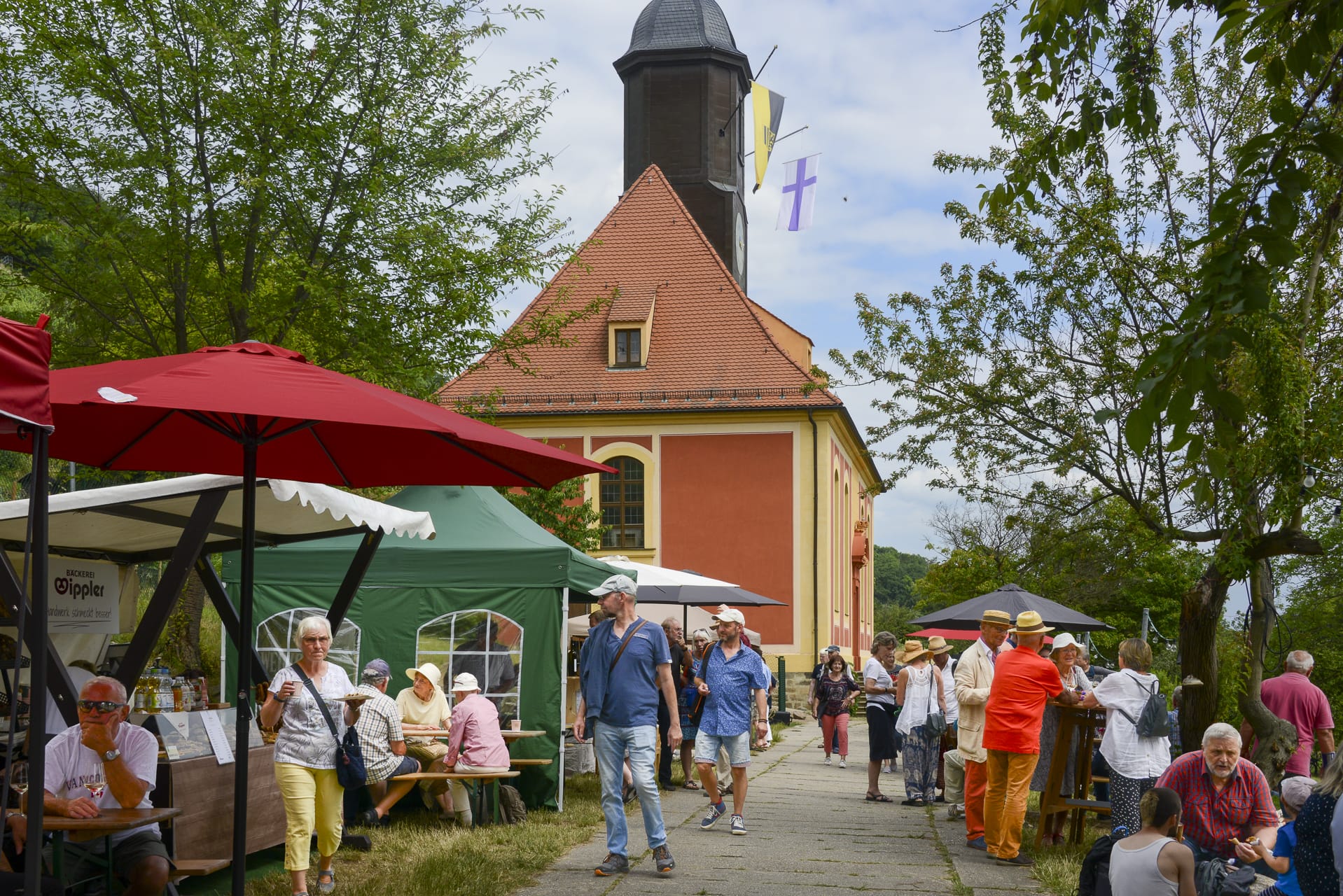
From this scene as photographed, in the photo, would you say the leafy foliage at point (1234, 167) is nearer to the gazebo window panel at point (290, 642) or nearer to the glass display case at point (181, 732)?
the glass display case at point (181, 732)

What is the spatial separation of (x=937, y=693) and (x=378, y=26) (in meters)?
10.1

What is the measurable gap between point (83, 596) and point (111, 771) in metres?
5.08

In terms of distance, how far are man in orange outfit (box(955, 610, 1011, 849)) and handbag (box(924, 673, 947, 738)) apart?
2.18 meters

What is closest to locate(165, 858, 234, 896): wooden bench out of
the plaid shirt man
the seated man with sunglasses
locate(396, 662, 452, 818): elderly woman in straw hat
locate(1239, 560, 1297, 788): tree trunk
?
the seated man with sunglasses

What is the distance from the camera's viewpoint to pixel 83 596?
11273 millimetres

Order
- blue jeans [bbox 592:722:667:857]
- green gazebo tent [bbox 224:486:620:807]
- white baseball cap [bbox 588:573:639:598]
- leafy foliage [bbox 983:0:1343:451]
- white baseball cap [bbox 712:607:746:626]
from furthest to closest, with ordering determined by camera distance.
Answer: green gazebo tent [bbox 224:486:620:807] < white baseball cap [bbox 712:607:746:626] < white baseball cap [bbox 588:573:639:598] < blue jeans [bbox 592:722:667:857] < leafy foliage [bbox 983:0:1343:451]

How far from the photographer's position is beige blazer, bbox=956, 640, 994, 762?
1097 cm

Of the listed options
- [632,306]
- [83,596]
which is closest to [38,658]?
[83,596]

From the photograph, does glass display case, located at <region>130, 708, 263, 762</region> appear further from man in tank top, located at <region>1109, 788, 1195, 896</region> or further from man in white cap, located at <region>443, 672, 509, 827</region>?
man in tank top, located at <region>1109, 788, 1195, 896</region>

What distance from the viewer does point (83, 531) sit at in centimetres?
1016

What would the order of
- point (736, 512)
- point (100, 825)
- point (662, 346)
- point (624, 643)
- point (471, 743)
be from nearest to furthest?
point (100, 825), point (624, 643), point (471, 743), point (736, 512), point (662, 346)

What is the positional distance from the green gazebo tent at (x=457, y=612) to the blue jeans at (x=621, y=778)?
11.1 feet

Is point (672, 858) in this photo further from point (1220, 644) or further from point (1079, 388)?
point (1220, 644)

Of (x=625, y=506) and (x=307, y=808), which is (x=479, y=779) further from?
(x=625, y=506)
